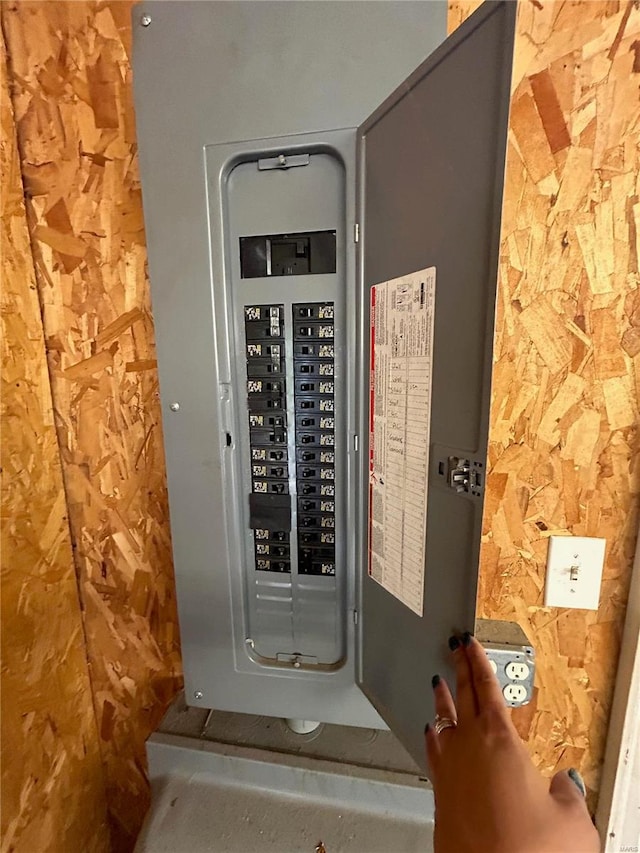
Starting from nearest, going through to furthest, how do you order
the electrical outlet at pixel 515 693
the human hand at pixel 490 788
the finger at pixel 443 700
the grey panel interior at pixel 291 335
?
the human hand at pixel 490 788
the finger at pixel 443 700
the grey panel interior at pixel 291 335
the electrical outlet at pixel 515 693

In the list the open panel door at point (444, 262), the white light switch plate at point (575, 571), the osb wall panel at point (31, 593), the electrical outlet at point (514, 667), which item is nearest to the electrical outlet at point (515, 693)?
the electrical outlet at point (514, 667)

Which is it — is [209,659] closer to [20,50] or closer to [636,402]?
[636,402]

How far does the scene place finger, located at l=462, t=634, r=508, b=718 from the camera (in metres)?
0.41

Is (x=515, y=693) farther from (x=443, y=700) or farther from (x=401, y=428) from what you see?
(x=401, y=428)

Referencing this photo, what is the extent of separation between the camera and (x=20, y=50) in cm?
73

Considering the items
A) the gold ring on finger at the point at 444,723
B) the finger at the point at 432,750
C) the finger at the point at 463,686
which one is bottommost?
the finger at the point at 432,750

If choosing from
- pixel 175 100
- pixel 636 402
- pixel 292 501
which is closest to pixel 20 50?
pixel 175 100

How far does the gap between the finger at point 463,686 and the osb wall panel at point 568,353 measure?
335 mm

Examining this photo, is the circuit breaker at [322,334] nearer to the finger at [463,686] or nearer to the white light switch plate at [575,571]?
the finger at [463,686]

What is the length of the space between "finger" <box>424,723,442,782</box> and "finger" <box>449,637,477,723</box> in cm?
5

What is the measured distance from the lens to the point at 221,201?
1.90ft

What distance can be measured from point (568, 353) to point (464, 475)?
37 centimetres

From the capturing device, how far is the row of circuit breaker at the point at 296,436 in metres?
0.61

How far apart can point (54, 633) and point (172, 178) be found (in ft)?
2.76
